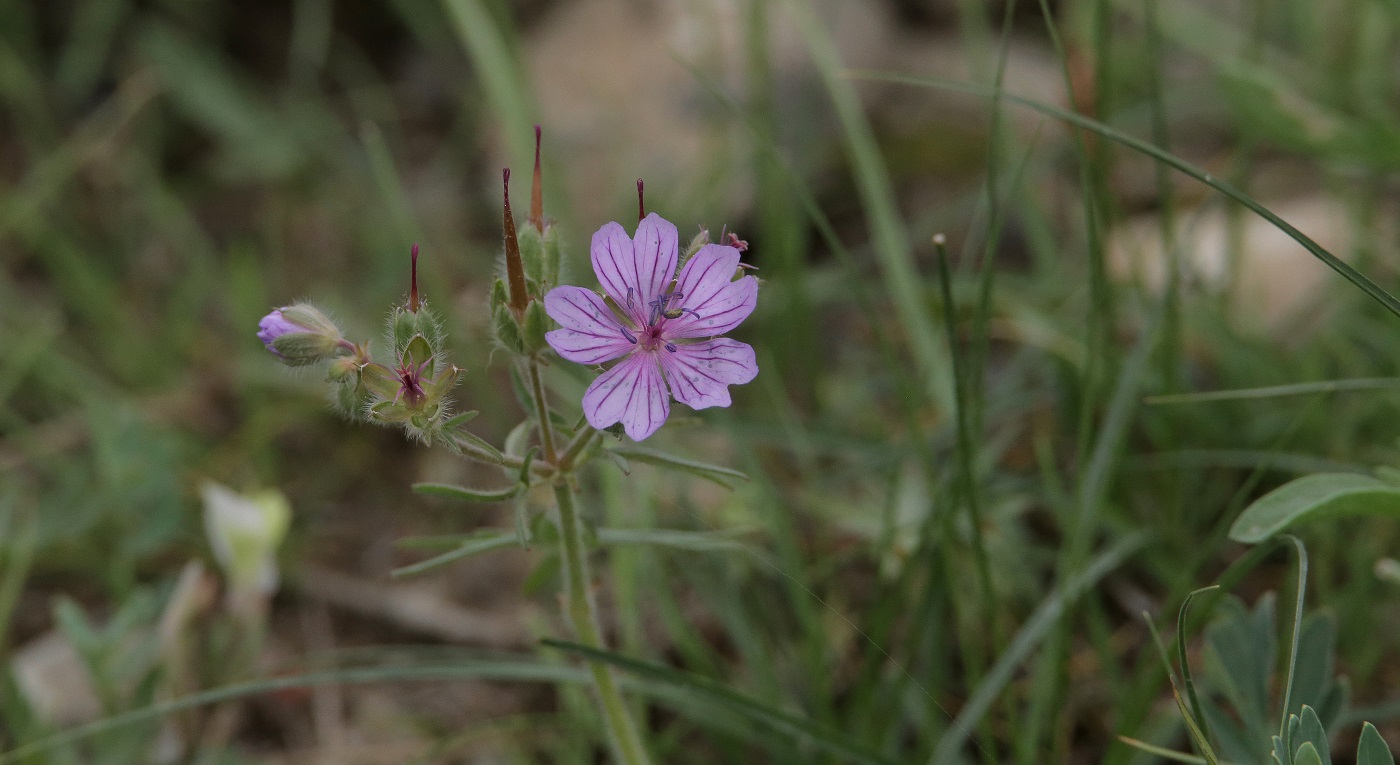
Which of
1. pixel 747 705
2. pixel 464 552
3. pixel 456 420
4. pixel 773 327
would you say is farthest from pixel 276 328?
pixel 773 327

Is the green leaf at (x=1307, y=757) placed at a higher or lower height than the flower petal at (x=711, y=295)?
lower

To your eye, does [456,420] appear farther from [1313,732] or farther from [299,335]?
[1313,732]

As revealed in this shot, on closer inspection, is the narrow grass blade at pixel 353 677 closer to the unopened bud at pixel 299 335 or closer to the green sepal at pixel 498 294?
the unopened bud at pixel 299 335

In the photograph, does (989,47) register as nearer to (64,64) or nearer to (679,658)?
(679,658)

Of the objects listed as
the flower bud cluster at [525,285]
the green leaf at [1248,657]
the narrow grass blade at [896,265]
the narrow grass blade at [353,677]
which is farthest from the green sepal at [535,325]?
the narrow grass blade at [896,265]

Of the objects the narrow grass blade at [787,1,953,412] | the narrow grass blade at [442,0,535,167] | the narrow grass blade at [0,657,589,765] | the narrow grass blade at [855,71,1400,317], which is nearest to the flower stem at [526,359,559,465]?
the narrow grass blade at [0,657,589,765]

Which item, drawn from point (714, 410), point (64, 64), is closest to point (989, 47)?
point (714, 410)
